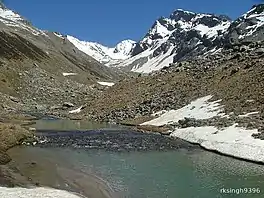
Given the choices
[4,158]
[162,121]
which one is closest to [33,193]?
[4,158]

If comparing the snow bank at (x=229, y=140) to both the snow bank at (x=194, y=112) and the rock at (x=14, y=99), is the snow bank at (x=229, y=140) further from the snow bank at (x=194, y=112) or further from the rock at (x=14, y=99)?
the rock at (x=14, y=99)

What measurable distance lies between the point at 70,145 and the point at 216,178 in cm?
2609

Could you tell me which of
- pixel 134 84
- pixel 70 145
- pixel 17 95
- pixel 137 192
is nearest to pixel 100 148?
pixel 70 145

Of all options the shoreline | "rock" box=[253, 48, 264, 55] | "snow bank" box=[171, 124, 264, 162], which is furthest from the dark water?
"rock" box=[253, 48, 264, 55]

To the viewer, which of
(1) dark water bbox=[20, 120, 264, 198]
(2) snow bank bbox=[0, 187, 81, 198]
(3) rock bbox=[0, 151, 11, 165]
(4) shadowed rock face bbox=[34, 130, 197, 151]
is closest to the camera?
(2) snow bank bbox=[0, 187, 81, 198]

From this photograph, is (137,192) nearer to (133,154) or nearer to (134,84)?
(133,154)

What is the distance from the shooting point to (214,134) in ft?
199

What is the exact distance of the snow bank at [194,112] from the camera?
250 feet

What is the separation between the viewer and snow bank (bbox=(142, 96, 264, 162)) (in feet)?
163

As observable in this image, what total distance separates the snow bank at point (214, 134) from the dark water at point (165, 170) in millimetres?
2002

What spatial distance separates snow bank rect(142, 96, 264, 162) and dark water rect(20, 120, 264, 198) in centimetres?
200

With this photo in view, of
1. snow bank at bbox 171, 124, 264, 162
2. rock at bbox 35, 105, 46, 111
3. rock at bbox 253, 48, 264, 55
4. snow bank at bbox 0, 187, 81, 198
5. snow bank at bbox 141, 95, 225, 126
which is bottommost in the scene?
snow bank at bbox 0, 187, 81, 198

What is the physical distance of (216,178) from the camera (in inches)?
1560

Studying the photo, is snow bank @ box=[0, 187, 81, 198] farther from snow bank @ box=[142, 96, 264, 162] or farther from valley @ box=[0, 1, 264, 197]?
snow bank @ box=[142, 96, 264, 162]
